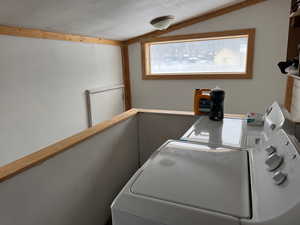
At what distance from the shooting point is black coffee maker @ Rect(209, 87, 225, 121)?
5.49ft

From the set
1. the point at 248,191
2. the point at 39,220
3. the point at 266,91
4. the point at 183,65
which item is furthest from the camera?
the point at 183,65

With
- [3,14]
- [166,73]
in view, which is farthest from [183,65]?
[3,14]

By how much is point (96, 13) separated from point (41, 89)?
1.04 meters

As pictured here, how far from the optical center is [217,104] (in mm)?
1700

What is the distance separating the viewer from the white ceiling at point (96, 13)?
1.82m

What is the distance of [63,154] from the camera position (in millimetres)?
1328

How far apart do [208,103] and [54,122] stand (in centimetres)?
187

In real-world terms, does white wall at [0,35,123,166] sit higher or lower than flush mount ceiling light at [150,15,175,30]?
lower

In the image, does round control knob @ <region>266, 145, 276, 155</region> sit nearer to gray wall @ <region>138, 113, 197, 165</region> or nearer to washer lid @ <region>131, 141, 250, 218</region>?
washer lid @ <region>131, 141, 250, 218</region>

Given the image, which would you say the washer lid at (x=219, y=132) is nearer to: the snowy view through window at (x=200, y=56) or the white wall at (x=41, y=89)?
the white wall at (x=41, y=89)

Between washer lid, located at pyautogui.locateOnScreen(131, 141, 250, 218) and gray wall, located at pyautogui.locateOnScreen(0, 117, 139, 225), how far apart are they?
644 millimetres

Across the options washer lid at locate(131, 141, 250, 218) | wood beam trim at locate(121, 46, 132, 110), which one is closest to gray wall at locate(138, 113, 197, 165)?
washer lid at locate(131, 141, 250, 218)

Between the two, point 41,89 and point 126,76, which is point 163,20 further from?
point 126,76

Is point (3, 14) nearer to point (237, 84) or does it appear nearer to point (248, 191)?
point (248, 191)
